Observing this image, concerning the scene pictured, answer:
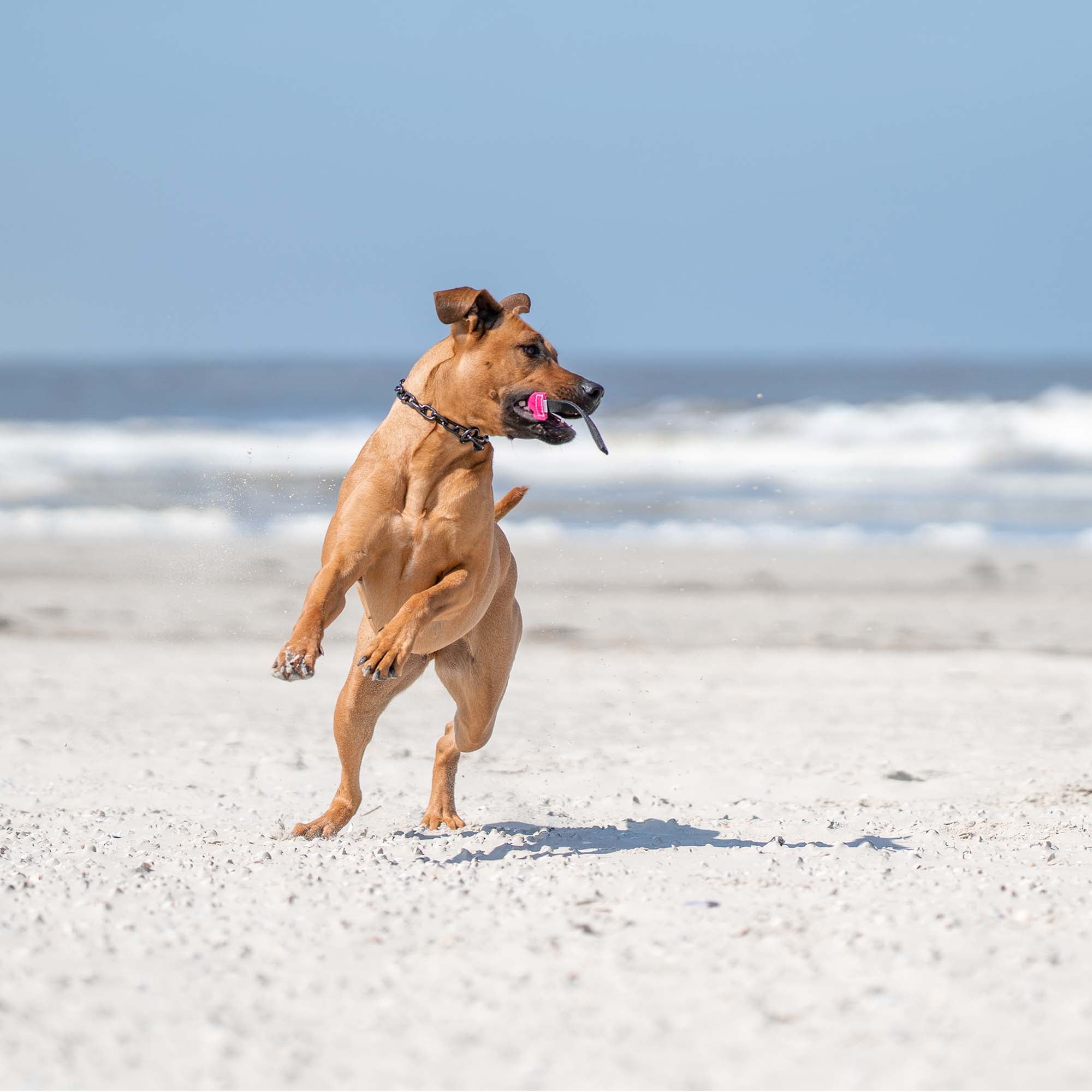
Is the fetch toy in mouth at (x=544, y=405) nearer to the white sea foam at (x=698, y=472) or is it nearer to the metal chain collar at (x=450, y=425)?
the metal chain collar at (x=450, y=425)

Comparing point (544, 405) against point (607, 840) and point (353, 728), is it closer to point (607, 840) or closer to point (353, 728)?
point (353, 728)

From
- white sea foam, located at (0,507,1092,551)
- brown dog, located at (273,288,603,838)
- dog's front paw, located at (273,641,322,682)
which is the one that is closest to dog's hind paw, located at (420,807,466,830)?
brown dog, located at (273,288,603,838)

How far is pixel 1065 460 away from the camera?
67.4 feet

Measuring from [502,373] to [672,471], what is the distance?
606 inches

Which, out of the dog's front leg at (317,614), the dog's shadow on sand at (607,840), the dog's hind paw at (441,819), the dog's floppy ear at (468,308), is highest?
the dog's floppy ear at (468,308)

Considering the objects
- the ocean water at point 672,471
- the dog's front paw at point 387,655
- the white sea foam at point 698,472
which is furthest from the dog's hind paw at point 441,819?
the white sea foam at point 698,472

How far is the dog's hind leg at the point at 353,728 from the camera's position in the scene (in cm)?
536

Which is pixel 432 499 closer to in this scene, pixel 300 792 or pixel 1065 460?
pixel 300 792

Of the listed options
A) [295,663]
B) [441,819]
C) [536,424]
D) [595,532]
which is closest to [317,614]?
[295,663]

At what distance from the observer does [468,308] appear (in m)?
4.96

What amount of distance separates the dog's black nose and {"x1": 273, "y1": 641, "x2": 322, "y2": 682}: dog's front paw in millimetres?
1278

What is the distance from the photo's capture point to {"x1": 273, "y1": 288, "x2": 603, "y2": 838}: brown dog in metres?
4.83

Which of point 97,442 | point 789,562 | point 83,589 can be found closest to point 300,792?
point 83,589

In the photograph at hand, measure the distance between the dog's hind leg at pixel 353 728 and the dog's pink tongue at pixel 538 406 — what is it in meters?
1.14
